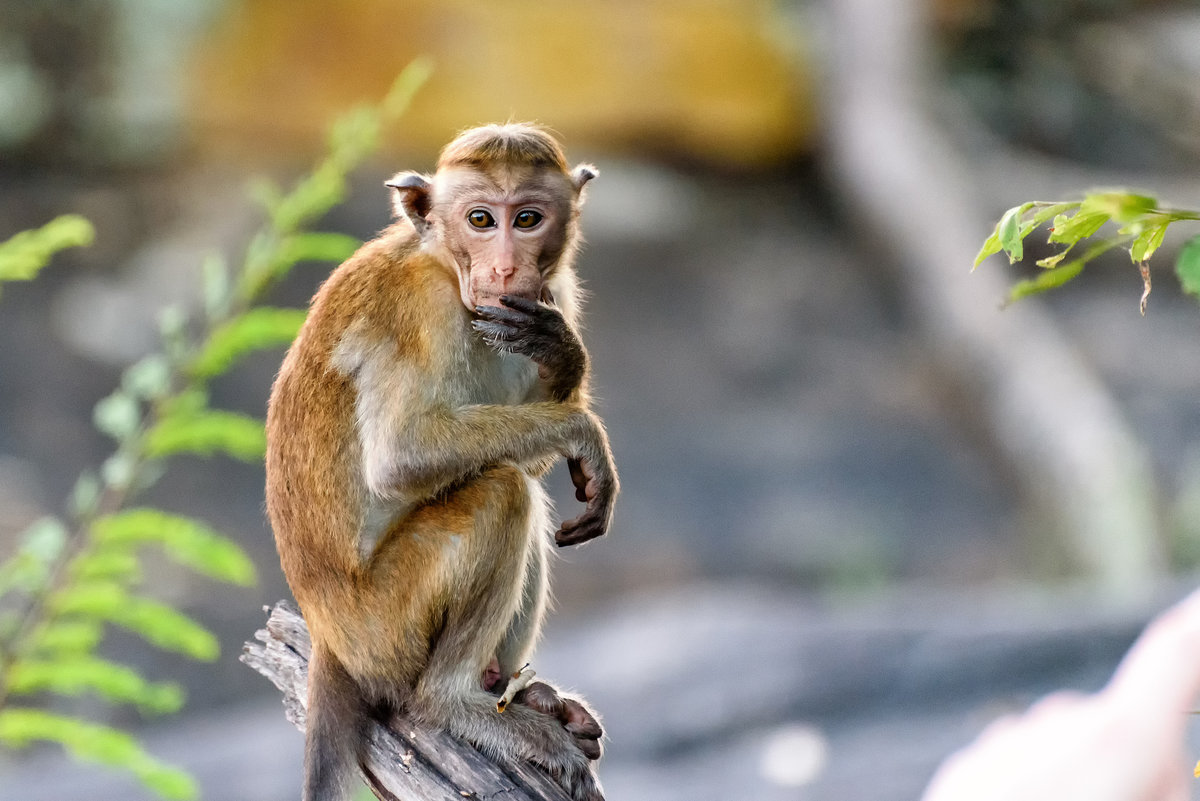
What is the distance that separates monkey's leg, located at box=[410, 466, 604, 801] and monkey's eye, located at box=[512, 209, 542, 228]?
76 centimetres

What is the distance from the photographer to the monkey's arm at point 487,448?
146 inches

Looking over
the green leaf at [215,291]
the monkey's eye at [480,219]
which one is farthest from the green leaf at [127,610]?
the monkey's eye at [480,219]

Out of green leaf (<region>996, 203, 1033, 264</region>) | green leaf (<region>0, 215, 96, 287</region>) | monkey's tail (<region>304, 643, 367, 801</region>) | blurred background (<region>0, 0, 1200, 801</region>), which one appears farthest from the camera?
blurred background (<region>0, 0, 1200, 801</region>)

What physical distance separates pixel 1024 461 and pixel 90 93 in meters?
11.6

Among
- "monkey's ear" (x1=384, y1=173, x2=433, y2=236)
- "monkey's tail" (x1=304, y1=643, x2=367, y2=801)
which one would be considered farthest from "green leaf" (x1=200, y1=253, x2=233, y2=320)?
"monkey's tail" (x1=304, y1=643, x2=367, y2=801)

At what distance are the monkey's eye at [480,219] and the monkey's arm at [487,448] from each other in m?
0.56

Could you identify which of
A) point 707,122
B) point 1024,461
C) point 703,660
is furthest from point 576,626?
point 707,122

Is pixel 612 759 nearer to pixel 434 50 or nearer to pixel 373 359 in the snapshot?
pixel 373 359

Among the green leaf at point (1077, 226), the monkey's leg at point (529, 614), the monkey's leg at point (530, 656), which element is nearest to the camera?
the green leaf at point (1077, 226)

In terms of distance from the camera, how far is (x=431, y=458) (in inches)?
147

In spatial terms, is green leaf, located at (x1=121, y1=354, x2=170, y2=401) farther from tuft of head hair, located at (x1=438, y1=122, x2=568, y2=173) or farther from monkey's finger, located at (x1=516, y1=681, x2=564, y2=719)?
monkey's finger, located at (x1=516, y1=681, x2=564, y2=719)

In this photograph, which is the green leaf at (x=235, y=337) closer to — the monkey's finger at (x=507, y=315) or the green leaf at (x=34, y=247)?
the green leaf at (x=34, y=247)

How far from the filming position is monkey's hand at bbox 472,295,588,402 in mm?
3602

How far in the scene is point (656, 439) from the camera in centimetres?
1384
